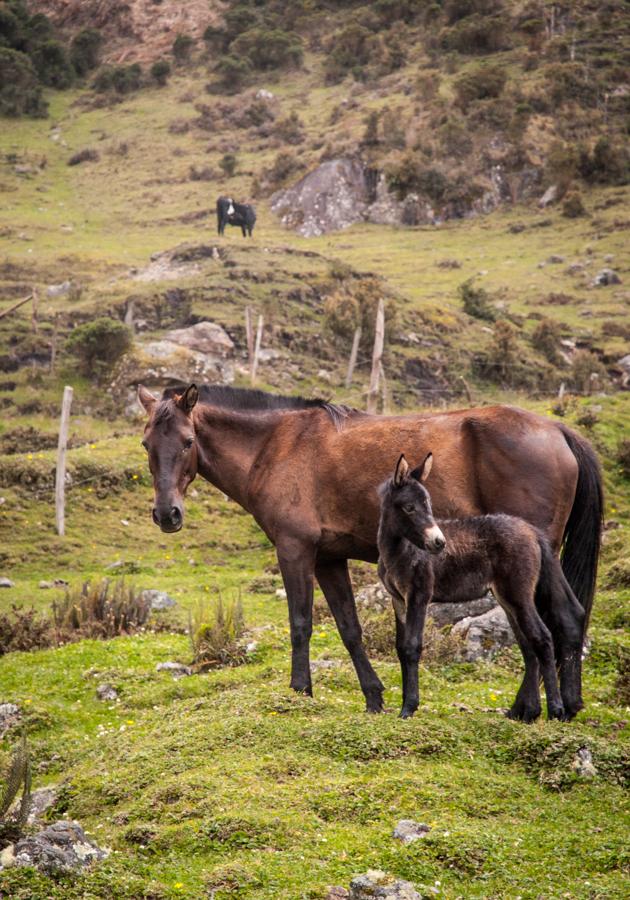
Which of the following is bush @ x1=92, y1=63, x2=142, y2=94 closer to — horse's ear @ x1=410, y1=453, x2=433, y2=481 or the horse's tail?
the horse's tail

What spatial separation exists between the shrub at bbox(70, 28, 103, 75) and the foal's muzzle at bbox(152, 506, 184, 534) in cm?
9005

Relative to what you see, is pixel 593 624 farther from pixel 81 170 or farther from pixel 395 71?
pixel 395 71

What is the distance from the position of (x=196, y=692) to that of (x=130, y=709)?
87cm

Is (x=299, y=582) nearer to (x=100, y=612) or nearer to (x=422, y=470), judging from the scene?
(x=422, y=470)

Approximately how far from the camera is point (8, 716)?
36.5 feet

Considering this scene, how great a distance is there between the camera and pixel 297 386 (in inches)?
1363

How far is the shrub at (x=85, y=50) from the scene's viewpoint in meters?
88.9

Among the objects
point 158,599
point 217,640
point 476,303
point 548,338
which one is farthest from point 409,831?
point 476,303

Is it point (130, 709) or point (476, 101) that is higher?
point (476, 101)

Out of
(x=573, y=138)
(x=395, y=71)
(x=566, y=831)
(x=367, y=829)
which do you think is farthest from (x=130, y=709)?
(x=395, y=71)

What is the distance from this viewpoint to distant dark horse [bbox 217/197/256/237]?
51.4 m

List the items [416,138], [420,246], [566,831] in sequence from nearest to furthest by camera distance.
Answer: [566,831] < [420,246] < [416,138]

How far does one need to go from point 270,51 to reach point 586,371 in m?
61.2

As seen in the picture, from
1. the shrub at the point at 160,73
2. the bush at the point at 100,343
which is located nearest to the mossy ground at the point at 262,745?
the bush at the point at 100,343
